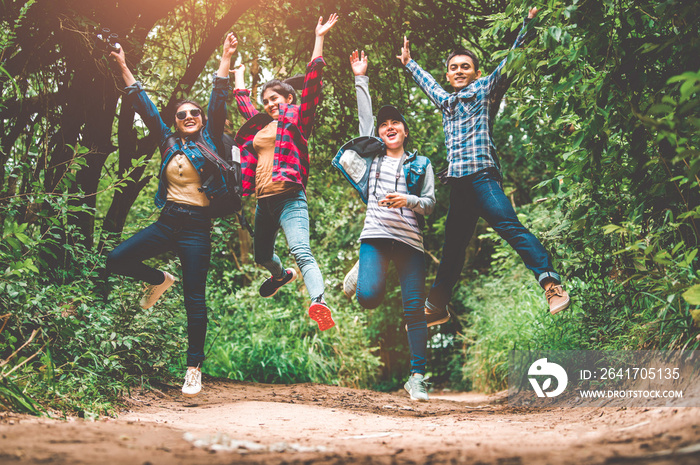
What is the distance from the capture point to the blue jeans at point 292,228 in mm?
3834

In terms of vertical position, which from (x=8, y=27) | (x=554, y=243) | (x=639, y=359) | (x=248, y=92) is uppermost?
(x=8, y=27)

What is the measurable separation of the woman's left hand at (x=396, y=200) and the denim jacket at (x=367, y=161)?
283mm

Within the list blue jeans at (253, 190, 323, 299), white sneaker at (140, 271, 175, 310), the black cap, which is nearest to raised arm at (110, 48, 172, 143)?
blue jeans at (253, 190, 323, 299)

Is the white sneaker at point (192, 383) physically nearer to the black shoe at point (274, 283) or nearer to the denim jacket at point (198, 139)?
the black shoe at point (274, 283)

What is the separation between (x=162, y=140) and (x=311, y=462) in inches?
122

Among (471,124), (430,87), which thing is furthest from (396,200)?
(430,87)

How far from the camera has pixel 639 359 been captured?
355 centimetres

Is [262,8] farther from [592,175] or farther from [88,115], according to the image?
[592,175]

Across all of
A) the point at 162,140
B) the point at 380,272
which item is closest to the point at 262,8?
the point at 162,140

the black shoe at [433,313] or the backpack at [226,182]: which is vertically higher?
the backpack at [226,182]

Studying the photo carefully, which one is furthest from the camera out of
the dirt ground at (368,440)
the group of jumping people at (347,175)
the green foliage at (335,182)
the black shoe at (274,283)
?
the black shoe at (274,283)

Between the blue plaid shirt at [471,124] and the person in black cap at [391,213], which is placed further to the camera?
the person in black cap at [391,213]

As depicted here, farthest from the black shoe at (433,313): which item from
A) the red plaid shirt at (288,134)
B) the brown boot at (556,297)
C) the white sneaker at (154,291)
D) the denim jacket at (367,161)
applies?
the white sneaker at (154,291)

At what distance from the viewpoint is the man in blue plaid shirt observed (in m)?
3.49
